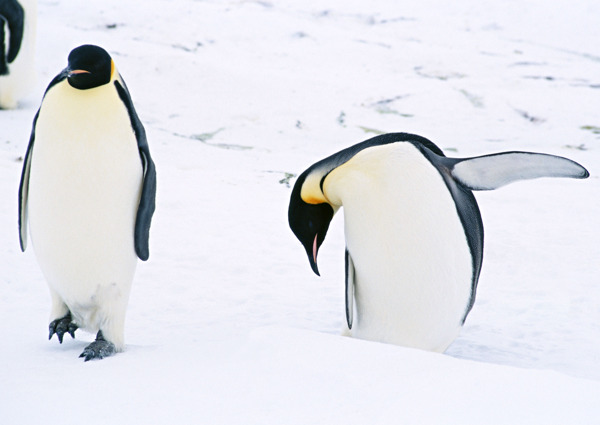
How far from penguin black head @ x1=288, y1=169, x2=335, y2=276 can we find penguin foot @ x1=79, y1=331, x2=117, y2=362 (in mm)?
635

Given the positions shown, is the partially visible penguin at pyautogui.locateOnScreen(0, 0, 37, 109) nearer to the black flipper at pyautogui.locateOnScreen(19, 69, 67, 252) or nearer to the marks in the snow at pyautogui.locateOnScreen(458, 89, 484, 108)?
the black flipper at pyautogui.locateOnScreen(19, 69, 67, 252)

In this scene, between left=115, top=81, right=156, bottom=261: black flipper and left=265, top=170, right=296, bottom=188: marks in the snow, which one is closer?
left=115, top=81, right=156, bottom=261: black flipper

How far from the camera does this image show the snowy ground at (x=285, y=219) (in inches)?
46.7

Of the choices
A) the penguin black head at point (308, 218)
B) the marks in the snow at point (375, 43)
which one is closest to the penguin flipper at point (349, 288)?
the penguin black head at point (308, 218)

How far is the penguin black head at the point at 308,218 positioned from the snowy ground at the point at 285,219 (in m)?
0.33

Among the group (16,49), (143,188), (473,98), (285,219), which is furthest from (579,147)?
(143,188)

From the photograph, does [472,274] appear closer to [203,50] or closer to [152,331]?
[152,331]

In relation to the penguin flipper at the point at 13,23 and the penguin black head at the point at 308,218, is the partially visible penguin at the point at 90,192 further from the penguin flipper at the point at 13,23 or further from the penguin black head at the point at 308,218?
the penguin flipper at the point at 13,23

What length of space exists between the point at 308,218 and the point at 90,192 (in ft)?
2.07

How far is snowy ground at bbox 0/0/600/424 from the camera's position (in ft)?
3.89

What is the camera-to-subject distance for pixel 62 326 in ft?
6.36

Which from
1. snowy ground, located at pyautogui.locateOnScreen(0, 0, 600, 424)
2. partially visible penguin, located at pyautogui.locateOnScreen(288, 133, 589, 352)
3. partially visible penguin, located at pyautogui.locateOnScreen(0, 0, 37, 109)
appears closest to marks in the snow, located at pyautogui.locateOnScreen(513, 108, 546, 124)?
snowy ground, located at pyautogui.locateOnScreen(0, 0, 600, 424)

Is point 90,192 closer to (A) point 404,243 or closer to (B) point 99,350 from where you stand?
(B) point 99,350

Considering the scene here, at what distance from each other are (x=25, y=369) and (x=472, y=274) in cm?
119
